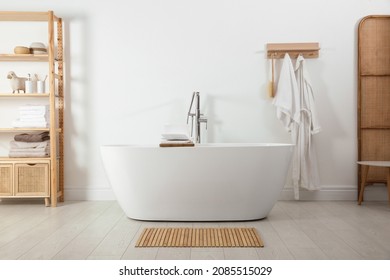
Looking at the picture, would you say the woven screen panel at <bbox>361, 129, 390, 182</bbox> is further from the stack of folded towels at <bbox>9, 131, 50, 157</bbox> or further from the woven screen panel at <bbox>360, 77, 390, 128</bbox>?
the stack of folded towels at <bbox>9, 131, 50, 157</bbox>

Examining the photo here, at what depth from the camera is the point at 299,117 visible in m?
4.78

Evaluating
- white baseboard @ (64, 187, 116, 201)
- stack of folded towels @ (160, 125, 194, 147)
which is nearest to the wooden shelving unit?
white baseboard @ (64, 187, 116, 201)

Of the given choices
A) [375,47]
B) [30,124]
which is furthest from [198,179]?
[375,47]

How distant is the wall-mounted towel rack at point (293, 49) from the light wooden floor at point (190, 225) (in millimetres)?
1504

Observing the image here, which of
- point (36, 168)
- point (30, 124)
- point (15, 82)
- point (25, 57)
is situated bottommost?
point (36, 168)

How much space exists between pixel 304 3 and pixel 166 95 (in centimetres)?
169

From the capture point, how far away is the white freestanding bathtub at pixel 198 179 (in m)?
3.69

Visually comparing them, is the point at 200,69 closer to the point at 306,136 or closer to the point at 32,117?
the point at 306,136

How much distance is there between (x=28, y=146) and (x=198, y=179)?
1914 millimetres

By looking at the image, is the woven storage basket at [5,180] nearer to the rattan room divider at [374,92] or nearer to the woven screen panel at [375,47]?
the rattan room divider at [374,92]

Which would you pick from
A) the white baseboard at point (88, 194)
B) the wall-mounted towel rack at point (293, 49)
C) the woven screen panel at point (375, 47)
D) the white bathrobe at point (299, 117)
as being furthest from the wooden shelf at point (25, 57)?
the woven screen panel at point (375, 47)

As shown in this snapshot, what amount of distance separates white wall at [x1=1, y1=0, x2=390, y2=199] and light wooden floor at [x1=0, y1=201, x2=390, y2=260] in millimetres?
631

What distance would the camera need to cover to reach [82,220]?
392 centimetres

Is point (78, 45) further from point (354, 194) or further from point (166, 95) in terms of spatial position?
point (354, 194)
